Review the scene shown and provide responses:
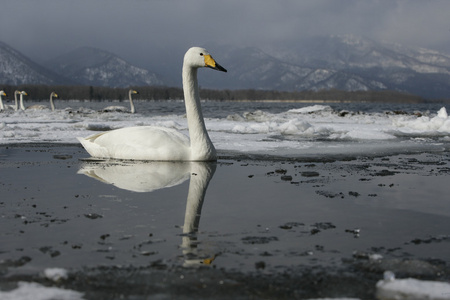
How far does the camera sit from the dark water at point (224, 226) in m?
3.50

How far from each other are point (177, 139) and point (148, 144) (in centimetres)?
53

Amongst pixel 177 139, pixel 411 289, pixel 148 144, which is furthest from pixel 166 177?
pixel 411 289

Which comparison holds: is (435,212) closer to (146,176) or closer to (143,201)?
(143,201)

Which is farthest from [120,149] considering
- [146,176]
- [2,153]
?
[2,153]

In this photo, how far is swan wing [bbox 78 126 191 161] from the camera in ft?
29.6

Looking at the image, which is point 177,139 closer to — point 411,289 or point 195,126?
point 195,126

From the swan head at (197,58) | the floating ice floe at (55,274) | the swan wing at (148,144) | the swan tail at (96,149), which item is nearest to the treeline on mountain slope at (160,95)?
the swan tail at (96,149)

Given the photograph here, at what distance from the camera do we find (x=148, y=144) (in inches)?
357

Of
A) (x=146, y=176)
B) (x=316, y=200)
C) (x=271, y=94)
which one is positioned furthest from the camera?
(x=271, y=94)

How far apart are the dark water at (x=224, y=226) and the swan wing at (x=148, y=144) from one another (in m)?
0.59

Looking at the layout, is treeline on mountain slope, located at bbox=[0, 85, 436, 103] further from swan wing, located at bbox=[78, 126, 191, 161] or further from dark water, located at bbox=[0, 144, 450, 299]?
dark water, located at bbox=[0, 144, 450, 299]

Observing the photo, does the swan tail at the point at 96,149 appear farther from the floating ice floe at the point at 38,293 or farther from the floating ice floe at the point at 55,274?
the floating ice floe at the point at 38,293

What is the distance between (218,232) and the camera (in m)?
4.50

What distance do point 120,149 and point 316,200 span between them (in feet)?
15.2
